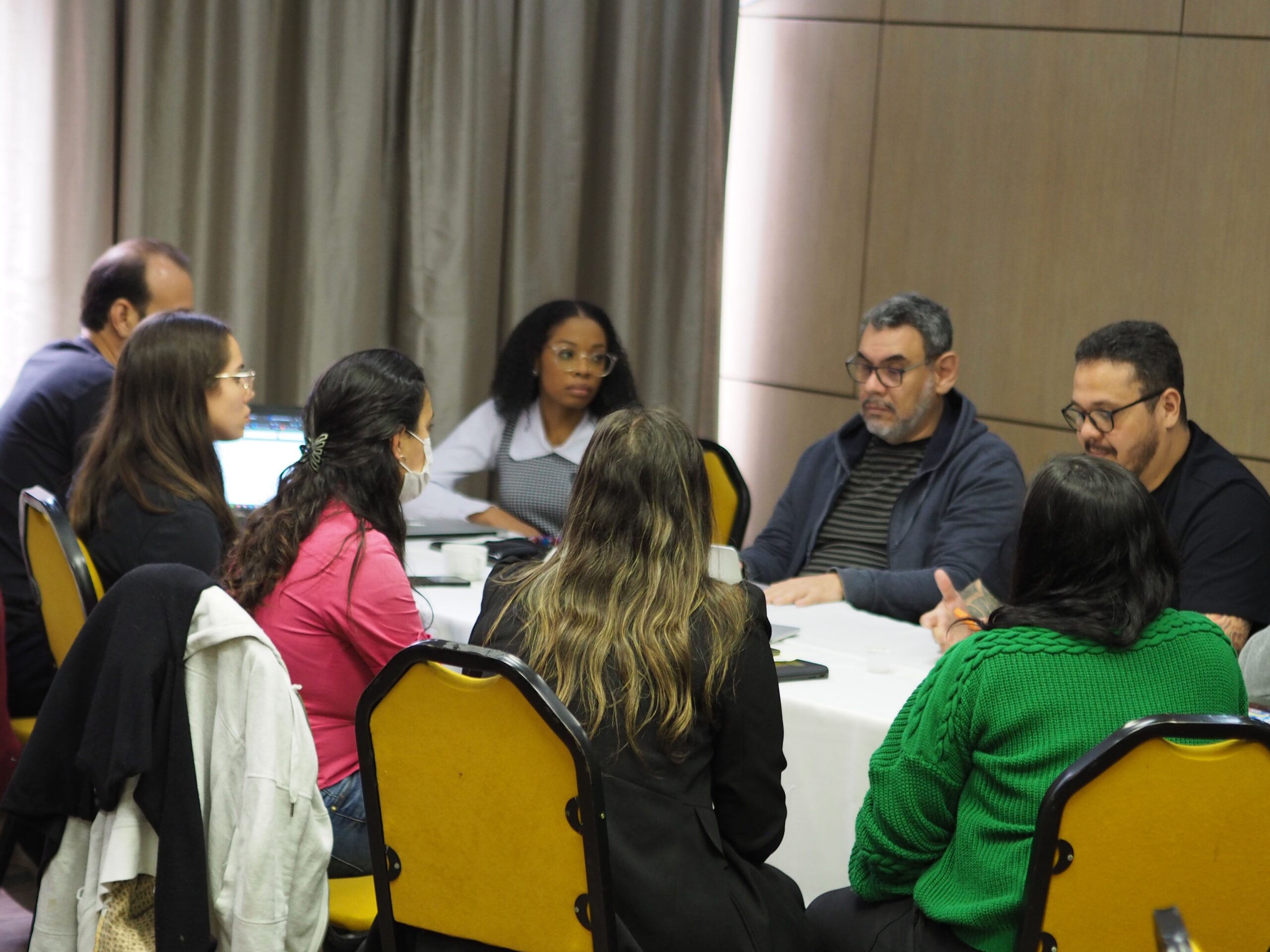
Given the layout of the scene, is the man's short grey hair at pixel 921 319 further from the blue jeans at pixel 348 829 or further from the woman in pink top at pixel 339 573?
the blue jeans at pixel 348 829

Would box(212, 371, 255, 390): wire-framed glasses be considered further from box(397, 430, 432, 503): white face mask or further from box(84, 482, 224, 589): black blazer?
box(397, 430, 432, 503): white face mask

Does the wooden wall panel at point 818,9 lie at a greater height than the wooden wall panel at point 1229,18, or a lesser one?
greater

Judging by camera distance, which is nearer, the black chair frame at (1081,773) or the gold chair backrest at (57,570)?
the black chair frame at (1081,773)

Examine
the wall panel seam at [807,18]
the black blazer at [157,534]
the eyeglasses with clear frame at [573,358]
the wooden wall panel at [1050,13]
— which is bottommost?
the black blazer at [157,534]

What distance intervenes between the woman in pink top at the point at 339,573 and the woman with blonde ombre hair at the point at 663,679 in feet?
1.28

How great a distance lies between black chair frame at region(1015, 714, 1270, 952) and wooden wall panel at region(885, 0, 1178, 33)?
2964 millimetres

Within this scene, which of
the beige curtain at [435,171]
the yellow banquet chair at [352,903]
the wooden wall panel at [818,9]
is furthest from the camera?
the wooden wall panel at [818,9]

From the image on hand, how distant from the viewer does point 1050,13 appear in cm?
418

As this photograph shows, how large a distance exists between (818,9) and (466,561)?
2779 mm

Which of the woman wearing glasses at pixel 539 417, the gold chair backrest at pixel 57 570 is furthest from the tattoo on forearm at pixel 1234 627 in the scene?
the gold chair backrest at pixel 57 570

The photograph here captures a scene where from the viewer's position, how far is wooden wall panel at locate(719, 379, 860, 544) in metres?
4.95

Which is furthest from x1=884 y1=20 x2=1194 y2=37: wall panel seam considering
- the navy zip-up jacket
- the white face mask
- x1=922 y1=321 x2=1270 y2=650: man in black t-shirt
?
the white face mask

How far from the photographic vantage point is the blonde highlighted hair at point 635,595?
1.70 m

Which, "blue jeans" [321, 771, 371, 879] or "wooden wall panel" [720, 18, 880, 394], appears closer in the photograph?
"blue jeans" [321, 771, 371, 879]
